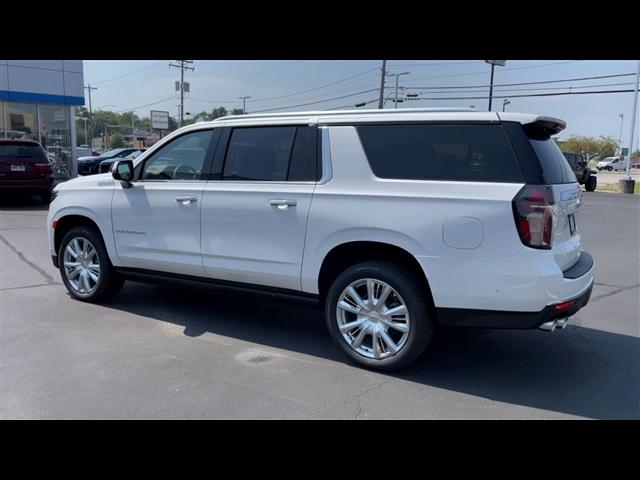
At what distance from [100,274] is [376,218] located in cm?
336

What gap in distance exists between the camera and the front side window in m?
5.01

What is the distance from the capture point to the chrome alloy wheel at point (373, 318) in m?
4.00

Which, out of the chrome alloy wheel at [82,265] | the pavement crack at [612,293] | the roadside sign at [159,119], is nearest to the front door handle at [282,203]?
the chrome alloy wheel at [82,265]

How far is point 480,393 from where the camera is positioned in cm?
380

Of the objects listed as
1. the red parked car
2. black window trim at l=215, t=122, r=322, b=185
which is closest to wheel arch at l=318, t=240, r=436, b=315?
black window trim at l=215, t=122, r=322, b=185

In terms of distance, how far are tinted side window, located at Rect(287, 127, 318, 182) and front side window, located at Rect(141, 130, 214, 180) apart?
1.01m

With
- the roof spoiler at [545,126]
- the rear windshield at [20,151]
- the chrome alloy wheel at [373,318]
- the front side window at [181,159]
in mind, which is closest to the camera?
the roof spoiler at [545,126]

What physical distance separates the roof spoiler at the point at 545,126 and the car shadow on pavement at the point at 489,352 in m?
1.92

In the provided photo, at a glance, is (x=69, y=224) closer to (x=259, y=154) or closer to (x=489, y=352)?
(x=259, y=154)

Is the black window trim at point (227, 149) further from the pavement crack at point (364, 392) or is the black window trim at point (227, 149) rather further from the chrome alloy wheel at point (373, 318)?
the pavement crack at point (364, 392)

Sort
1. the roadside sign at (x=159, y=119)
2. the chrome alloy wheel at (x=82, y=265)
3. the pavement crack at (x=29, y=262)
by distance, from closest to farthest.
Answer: the chrome alloy wheel at (x=82, y=265) < the pavement crack at (x=29, y=262) < the roadside sign at (x=159, y=119)

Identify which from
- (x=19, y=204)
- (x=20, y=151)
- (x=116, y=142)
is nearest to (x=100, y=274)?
(x=20, y=151)

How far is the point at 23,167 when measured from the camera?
13.3m
